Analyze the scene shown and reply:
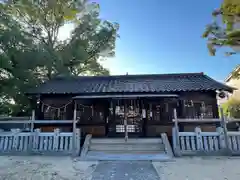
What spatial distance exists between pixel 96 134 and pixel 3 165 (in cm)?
478

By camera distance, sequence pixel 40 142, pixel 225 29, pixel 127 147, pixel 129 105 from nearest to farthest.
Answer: pixel 225 29
pixel 40 142
pixel 127 147
pixel 129 105

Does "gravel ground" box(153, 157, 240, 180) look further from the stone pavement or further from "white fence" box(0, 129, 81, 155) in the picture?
"white fence" box(0, 129, 81, 155)

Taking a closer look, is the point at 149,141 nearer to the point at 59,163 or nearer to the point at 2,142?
the point at 59,163

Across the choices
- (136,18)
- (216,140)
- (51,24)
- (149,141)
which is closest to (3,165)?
(149,141)

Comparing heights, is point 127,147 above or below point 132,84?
below

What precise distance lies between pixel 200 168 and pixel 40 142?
6270 mm

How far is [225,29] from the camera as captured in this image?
475 centimetres

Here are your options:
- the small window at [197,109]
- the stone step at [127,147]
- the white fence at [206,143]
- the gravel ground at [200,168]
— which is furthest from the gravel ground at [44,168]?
the small window at [197,109]

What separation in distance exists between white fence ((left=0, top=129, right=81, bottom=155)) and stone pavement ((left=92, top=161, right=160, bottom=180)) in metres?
1.85

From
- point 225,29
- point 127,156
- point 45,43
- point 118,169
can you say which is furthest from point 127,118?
point 45,43

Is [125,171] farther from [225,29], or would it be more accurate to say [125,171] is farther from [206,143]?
[225,29]

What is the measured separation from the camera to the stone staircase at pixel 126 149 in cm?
641

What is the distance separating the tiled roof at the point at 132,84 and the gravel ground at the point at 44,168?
4.12 metres

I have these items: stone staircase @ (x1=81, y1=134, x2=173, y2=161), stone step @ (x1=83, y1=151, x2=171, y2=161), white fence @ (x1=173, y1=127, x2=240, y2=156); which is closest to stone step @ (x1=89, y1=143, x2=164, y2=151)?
stone staircase @ (x1=81, y1=134, x2=173, y2=161)
